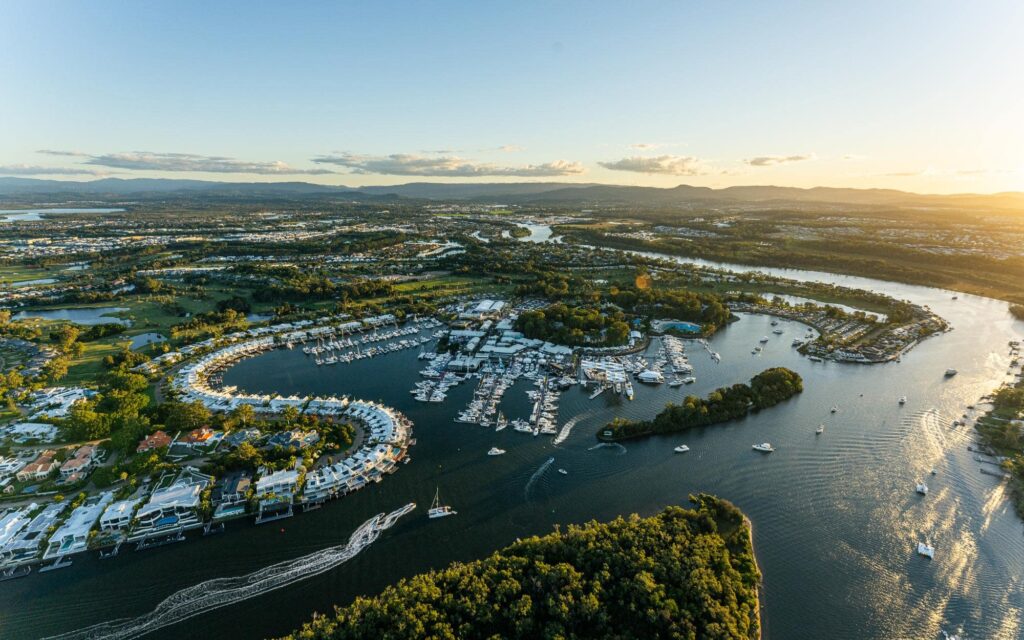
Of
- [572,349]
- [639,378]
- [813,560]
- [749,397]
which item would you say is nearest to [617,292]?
[572,349]

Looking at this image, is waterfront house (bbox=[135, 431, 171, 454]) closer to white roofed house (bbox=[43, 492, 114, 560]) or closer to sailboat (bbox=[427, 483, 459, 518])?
white roofed house (bbox=[43, 492, 114, 560])

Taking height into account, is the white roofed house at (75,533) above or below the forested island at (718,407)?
below

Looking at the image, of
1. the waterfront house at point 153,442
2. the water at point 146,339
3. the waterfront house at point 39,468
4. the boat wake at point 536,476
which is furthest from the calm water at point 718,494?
the water at point 146,339

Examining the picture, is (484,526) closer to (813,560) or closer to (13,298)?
(813,560)

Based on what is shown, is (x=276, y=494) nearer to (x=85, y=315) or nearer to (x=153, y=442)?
(x=153, y=442)

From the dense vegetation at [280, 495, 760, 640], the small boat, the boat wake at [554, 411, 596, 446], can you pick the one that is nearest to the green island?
the dense vegetation at [280, 495, 760, 640]

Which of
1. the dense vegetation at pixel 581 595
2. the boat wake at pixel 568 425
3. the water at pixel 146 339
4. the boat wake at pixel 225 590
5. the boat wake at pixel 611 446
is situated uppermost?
the dense vegetation at pixel 581 595

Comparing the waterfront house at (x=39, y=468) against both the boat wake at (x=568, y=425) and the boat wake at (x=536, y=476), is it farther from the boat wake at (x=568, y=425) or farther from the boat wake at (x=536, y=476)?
the boat wake at (x=568, y=425)
